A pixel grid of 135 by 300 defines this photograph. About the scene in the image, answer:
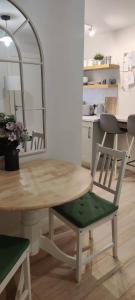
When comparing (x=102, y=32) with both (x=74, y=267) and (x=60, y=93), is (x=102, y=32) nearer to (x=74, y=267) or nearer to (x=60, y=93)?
(x=60, y=93)

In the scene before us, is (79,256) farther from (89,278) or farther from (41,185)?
(41,185)

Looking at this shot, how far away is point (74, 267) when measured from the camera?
5.62 ft

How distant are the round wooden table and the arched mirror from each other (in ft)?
1.12

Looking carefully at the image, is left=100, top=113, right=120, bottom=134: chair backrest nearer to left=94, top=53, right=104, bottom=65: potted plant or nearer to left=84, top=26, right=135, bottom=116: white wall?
left=84, top=26, right=135, bottom=116: white wall

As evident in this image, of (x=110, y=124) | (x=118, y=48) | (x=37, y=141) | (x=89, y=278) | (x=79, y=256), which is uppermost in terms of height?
(x=118, y=48)

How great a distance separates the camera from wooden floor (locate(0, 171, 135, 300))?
1.55 metres

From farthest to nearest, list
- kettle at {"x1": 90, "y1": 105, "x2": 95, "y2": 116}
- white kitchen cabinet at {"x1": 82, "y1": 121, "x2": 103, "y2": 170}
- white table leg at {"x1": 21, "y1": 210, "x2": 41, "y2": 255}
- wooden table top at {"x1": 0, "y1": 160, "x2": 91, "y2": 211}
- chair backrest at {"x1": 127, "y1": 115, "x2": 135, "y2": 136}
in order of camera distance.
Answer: kettle at {"x1": 90, "y1": 105, "x2": 95, "y2": 116}
white kitchen cabinet at {"x1": 82, "y1": 121, "x2": 103, "y2": 170}
chair backrest at {"x1": 127, "y1": 115, "x2": 135, "y2": 136}
white table leg at {"x1": 21, "y1": 210, "x2": 41, "y2": 255}
wooden table top at {"x1": 0, "y1": 160, "x2": 91, "y2": 211}

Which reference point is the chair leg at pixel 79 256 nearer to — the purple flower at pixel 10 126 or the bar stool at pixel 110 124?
the purple flower at pixel 10 126

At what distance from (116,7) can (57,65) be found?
5.10 feet

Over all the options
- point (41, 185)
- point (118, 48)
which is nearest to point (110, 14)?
point (118, 48)

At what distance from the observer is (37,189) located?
1.40m

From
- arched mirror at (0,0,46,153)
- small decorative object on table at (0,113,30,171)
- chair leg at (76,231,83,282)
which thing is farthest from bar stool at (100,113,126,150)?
chair leg at (76,231,83,282)

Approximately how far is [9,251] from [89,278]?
776mm

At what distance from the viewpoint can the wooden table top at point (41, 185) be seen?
4.05 ft
